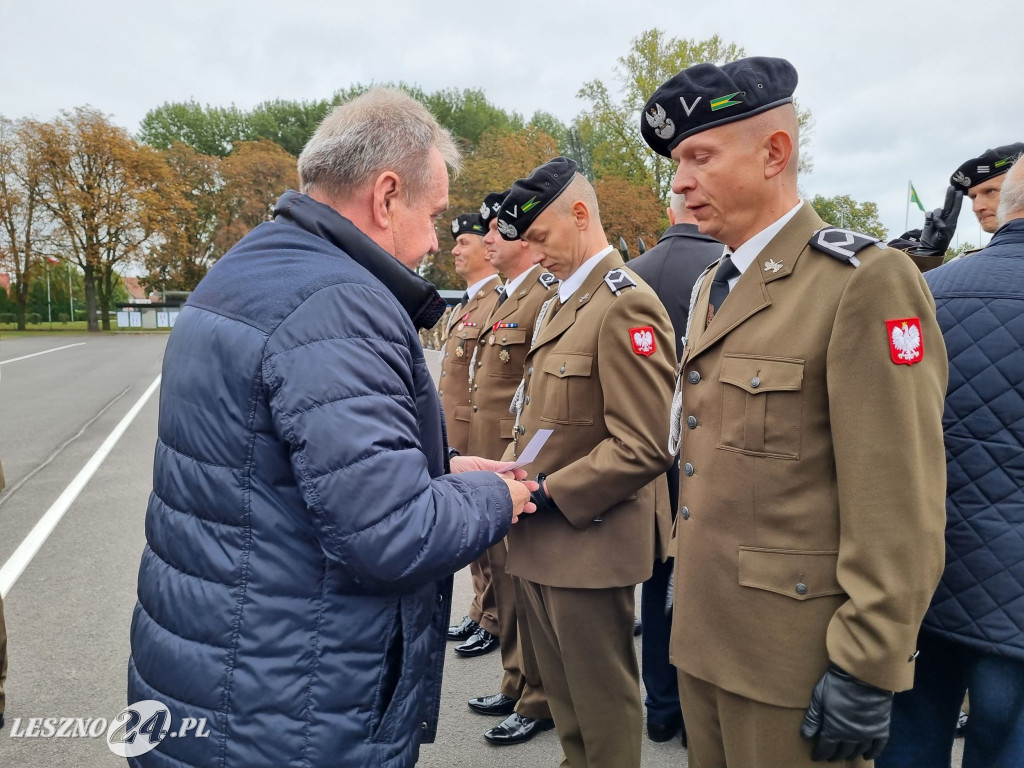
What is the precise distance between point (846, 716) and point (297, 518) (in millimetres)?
1265

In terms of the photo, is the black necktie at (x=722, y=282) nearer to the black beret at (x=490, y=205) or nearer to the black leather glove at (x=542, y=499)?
the black leather glove at (x=542, y=499)

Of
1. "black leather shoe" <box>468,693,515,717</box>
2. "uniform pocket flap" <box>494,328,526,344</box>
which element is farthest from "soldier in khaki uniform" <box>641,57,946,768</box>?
"uniform pocket flap" <box>494,328,526,344</box>

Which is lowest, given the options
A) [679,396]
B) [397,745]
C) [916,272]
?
[397,745]

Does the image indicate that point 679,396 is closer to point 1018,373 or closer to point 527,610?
point 1018,373

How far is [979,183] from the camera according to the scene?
3.87 meters

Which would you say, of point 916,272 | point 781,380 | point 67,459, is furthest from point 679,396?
point 67,459

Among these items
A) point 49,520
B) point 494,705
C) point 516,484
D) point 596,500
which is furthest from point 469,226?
point 49,520

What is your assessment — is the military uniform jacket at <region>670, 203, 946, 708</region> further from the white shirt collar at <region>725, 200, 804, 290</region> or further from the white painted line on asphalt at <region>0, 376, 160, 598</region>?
the white painted line on asphalt at <region>0, 376, 160, 598</region>

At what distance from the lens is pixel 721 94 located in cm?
193

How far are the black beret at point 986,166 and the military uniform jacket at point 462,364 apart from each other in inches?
112

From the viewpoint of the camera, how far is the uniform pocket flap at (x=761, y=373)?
1.73 m

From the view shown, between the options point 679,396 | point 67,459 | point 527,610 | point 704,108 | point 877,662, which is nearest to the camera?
point 877,662

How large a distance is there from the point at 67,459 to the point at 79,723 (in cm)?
657

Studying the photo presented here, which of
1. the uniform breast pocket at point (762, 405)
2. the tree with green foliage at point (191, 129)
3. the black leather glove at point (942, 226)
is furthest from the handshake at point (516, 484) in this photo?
the tree with green foliage at point (191, 129)
